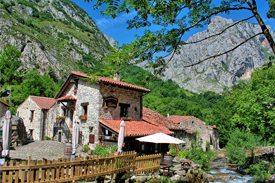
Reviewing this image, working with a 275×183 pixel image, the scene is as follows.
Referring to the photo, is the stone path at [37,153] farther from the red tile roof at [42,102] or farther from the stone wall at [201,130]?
the stone wall at [201,130]

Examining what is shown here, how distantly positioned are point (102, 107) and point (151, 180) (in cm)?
722

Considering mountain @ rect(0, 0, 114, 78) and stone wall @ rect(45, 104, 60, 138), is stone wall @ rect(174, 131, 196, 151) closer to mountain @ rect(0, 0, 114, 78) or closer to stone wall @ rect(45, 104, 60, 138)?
stone wall @ rect(45, 104, 60, 138)

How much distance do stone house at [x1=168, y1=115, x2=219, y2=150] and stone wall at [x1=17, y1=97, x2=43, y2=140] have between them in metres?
18.4

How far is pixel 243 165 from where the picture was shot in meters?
19.6

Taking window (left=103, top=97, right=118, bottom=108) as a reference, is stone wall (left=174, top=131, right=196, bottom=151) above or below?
below

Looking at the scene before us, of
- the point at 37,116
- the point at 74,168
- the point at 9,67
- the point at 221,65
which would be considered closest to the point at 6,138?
the point at 74,168

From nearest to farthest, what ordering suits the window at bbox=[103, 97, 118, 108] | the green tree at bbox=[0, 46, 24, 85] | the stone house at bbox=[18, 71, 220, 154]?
the stone house at bbox=[18, 71, 220, 154]
the window at bbox=[103, 97, 118, 108]
the green tree at bbox=[0, 46, 24, 85]

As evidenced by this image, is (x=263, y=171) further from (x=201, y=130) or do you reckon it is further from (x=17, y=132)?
(x=17, y=132)

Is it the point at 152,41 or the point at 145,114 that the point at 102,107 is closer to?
the point at 145,114

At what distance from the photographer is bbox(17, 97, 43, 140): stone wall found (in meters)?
23.0

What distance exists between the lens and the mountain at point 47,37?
58719 millimetres

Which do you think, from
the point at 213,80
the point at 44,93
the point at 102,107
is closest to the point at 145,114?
the point at 102,107

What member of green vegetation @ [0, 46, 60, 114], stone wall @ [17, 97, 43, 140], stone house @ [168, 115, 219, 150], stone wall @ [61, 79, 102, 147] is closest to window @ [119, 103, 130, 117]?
stone wall @ [61, 79, 102, 147]

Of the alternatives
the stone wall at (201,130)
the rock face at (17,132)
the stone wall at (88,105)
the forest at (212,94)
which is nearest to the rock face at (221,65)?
the forest at (212,94)
